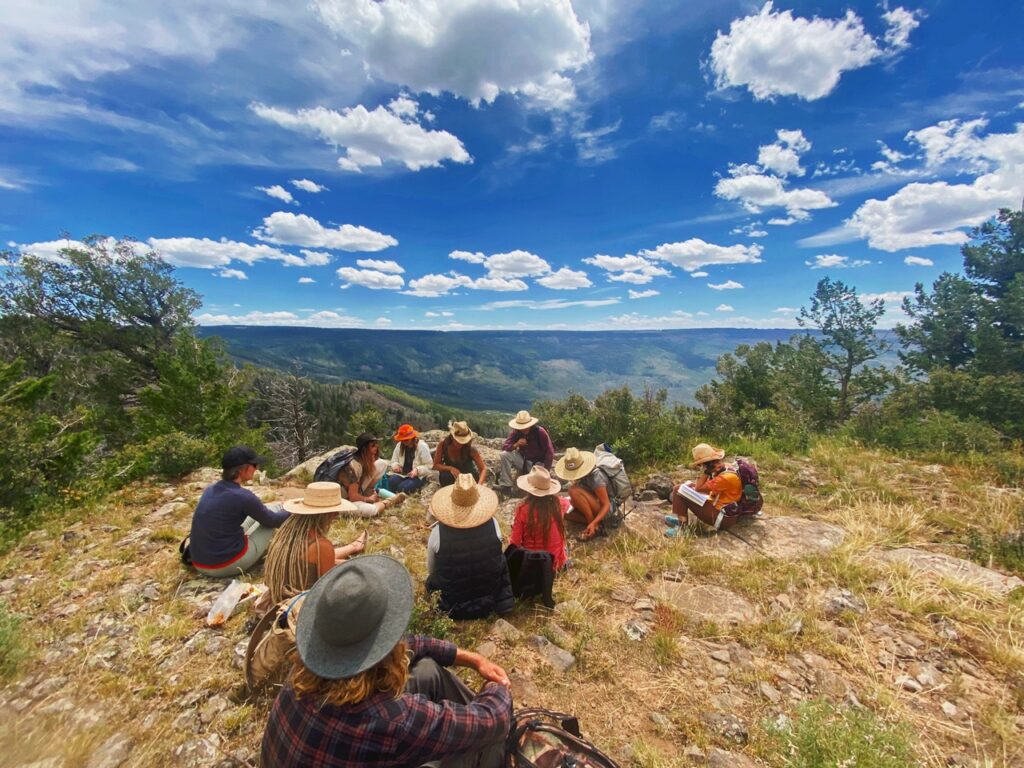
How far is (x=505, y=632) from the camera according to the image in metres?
3.74

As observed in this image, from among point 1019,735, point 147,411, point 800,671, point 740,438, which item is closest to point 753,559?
point 800,671

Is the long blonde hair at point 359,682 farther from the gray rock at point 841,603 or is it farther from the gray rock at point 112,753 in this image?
the gray rock at point 841,603

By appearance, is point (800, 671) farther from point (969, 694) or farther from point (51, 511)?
point (51, 511)

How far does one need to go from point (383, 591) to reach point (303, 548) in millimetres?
1960

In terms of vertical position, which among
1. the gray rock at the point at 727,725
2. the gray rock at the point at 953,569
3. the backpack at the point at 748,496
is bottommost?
the gray rock at the point at 727,725

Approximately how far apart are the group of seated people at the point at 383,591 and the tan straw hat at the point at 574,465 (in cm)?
2

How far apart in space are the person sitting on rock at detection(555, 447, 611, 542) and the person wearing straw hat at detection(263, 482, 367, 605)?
335cm

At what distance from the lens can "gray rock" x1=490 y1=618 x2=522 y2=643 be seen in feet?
12.1

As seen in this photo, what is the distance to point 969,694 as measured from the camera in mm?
3061

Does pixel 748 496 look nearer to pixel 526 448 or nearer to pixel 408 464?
pixel 526 448

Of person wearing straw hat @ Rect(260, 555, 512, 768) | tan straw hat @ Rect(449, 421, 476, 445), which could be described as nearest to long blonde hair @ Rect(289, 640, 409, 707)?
person wearing straw hat @ Rect(260, 555, 512, 768)

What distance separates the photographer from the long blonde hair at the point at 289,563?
10.8ft

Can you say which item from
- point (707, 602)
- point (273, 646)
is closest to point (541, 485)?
point (707, 602)

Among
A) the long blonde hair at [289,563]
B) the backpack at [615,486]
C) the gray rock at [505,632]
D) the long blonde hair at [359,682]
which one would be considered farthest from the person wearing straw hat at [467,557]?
the backpack at [615,486]
